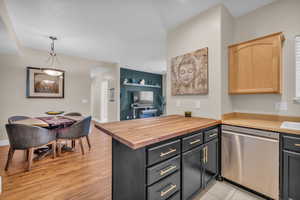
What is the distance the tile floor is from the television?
5311 mm

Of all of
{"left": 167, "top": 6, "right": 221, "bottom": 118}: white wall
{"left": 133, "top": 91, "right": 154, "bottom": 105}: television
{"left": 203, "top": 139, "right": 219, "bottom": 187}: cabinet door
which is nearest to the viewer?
{"left": 203, "top": 139, "right": 219, "bottom": 187}: cabinet door

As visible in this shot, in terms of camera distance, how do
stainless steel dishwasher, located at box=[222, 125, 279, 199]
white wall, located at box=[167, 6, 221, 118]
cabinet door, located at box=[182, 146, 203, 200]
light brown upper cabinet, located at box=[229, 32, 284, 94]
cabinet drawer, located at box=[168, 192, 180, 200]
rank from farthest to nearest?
white wall, located at box=[167, 6, 221, 118], light brown upper cabinet, located at box=[229, 32, 284, 94], stainless steel dishwasher, located at box=[222, 125, 279, 199], cabinet door, located at box=[182, 146, 203, 200], cabinet drawer, located at box=[168, 192, 180, 200]

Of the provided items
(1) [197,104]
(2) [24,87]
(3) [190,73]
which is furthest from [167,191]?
(2) [24,87]

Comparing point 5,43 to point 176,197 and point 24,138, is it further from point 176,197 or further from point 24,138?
point 176,197

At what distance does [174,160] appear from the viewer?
3.92 feet

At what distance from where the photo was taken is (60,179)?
1.95 metres

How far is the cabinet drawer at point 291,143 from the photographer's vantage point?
1.30m

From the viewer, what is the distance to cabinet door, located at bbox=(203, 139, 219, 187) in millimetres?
1589

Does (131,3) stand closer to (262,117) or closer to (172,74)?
(172,74)

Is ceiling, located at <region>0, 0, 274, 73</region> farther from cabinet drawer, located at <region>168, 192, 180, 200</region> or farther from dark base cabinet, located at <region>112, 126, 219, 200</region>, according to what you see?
cabinet drawer, located at <region>168, 192, 180, 200</region>

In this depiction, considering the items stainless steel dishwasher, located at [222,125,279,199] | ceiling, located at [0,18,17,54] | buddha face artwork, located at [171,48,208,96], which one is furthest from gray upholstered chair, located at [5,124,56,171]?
stainless steel dishwasher, located at [222,125,279,199]

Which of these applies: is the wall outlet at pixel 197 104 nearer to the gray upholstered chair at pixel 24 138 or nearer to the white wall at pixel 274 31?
the white wall at pixel 274 31

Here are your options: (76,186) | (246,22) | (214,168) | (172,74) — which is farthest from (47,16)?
(214,168)

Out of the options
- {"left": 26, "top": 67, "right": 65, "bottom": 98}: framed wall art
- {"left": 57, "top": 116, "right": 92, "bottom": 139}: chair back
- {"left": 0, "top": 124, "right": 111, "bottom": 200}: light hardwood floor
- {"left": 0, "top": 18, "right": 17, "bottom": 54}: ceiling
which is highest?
{"left": 0, "top": 18, "right": 17, "bottom": 54}: ceiling
